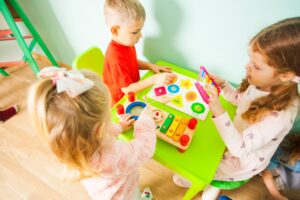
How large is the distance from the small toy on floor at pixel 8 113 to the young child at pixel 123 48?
3.28 ft

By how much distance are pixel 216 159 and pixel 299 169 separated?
50 centimetres

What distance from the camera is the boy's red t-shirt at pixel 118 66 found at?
3.06ft

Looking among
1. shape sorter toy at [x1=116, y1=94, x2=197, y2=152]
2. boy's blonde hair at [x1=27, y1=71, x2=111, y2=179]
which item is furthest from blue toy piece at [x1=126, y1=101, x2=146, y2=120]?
boy's blonde hair at [x1=27, y1=71, x2=111, y2=179]

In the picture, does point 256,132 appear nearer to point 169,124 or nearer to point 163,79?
point 169,124

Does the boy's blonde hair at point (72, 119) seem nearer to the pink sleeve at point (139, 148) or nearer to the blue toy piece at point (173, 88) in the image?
the pink sleeve at point (139, 148)

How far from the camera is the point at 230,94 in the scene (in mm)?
902

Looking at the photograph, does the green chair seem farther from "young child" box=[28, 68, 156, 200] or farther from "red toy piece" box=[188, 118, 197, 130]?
"red toy piece" box=[188, 118, 197, 130]

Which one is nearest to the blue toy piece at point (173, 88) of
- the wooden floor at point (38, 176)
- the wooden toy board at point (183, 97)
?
the wooden toy board at point (183, 97)

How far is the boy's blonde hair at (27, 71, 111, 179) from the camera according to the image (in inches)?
20.0

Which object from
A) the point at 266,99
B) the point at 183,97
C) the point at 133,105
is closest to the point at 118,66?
the point at 133,105

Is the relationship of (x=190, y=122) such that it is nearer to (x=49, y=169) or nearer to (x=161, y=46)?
(x=161, y=46)

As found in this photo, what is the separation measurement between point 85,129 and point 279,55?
60 cm

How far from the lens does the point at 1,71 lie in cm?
182

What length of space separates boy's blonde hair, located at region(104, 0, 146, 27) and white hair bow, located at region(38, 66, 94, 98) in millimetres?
447
